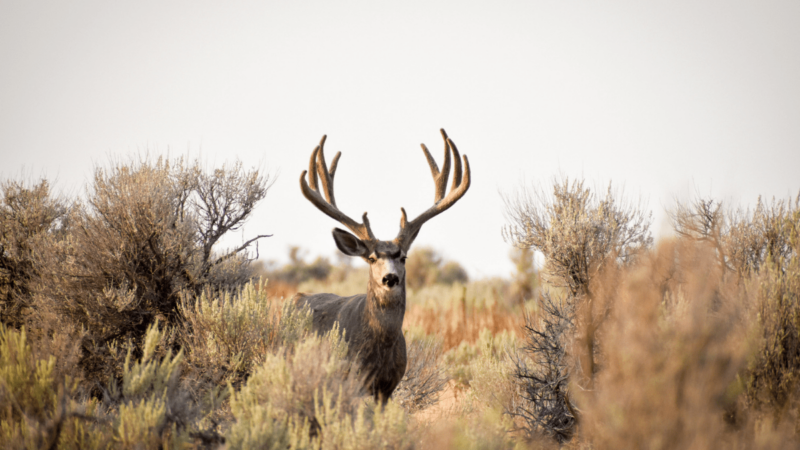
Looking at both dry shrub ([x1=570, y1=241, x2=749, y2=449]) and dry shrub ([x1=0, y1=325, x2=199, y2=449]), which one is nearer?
dry shrub ([x1=570, y1=241, x2=749, y2=449])

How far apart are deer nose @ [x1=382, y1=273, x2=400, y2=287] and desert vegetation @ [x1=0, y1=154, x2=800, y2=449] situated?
2.41 feet

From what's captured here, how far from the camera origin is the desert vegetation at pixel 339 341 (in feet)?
9.70

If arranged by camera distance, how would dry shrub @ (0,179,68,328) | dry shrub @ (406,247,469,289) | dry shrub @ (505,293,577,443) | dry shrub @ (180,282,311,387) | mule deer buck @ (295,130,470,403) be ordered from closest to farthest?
1. dry shrub @ (180,282,311,387)
2. mule deer buck @ (295,130,470,403)
3. dry shrub @ (505,293,577,443)
4. dry shrub @ (0,179,68,328)
5. dry shrub @ (406,247,469,289)

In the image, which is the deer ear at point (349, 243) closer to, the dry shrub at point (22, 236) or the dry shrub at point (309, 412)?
the dry shrub at point (309, 412)

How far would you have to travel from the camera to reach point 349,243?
5.48 metres

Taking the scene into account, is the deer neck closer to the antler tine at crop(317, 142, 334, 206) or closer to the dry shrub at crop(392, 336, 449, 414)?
the antler tine at crop(317, 142, 334, 206)

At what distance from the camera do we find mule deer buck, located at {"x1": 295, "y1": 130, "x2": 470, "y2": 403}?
16.7ft

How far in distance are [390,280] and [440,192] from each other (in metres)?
1.72

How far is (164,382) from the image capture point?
3688 millimetres

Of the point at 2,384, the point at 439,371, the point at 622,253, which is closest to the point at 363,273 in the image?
the point at 439,371

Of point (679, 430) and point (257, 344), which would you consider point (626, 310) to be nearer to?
point (679, 430)

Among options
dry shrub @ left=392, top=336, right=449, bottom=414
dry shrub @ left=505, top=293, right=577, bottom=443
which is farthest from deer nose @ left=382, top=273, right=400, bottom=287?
dry shrub @ left=392, top=336, right=449, bottom=414

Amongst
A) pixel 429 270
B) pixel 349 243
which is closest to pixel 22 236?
pixel 349 243

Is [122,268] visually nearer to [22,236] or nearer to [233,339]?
[233,339]
